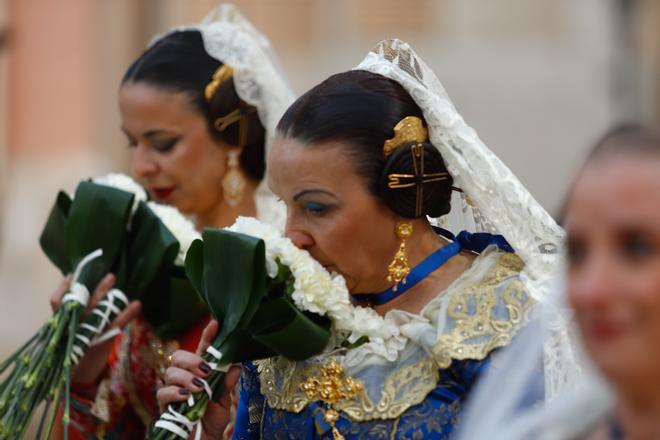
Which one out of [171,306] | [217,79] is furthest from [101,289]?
[217,79]

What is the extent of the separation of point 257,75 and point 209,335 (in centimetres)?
128

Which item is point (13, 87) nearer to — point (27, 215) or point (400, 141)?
point (27, 215)

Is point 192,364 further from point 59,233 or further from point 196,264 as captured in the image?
point 59,233

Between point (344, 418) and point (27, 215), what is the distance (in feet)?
27.8

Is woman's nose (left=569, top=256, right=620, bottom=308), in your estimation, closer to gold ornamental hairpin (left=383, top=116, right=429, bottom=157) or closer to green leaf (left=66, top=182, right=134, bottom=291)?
gold ornamental hairpin (left=383, top=116, right=429, bottom=157)

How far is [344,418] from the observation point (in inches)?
117

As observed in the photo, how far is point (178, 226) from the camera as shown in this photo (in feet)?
12.8

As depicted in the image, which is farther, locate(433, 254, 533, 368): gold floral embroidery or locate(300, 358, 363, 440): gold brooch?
locate(300, 358, 363, 440): gold brooch

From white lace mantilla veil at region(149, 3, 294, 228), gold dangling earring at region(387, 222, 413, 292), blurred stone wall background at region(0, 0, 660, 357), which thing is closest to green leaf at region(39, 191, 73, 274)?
white lace mantilla veil at region(149, 3, 294, 228)

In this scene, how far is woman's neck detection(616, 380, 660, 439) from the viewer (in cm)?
176

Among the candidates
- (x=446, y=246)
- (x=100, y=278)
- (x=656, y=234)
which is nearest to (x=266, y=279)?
(x=446, y=246)

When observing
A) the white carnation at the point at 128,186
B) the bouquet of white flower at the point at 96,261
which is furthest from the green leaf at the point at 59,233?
the white carnation at the point at 128,186

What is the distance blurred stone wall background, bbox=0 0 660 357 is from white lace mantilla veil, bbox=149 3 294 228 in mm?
6519

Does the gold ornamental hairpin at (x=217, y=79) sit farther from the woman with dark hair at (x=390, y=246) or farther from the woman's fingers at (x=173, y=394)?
the woman's fingers at (x=173, y=394)
